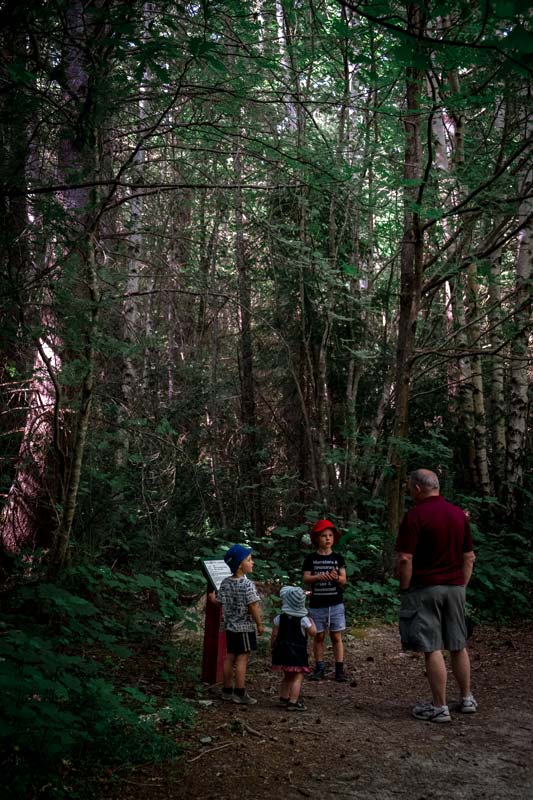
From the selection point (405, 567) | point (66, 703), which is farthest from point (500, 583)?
point (66, 703)

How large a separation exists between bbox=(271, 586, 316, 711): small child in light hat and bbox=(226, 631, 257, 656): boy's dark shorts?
214mm

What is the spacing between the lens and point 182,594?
31.7ft

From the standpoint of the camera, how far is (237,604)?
6109mm

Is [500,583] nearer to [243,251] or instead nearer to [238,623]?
[238,623]

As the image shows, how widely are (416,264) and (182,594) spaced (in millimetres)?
5445

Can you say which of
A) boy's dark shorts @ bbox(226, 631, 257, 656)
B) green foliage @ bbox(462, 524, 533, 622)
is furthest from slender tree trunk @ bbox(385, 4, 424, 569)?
boy's dark shorts @ bbox(226, 631, 257, 656)

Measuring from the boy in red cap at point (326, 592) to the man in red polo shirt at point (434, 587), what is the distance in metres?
1.33

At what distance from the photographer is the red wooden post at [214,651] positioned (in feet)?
21.4

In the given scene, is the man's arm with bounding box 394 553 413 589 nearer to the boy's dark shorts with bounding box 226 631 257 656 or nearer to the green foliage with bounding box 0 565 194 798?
the boy's dark shorts with bounding box 226 631 257 656

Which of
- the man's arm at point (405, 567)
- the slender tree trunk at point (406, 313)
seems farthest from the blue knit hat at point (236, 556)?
the slender tree trunk at point (406, 313)

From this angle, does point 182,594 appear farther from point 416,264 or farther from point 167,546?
point 416,264

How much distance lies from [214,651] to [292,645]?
92 cm

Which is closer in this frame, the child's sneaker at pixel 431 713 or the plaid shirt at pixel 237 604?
the child's sneaker at pixel 431 713

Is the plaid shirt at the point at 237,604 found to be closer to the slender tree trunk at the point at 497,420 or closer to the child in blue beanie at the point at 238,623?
the child in blue beanie at the point at 238,623
